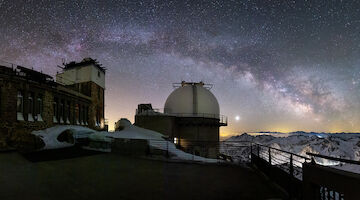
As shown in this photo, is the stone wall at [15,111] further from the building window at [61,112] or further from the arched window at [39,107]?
the building window at [61,112]

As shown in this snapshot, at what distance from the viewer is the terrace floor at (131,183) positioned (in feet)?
16.9

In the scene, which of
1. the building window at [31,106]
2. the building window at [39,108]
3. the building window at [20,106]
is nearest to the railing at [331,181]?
the building window at [20,106]

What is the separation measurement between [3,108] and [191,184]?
16.0m

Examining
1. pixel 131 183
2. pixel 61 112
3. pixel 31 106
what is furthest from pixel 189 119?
pixel 131 183

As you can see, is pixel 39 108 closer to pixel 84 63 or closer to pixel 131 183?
pixel 84 63

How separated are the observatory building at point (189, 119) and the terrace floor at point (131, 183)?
54.9 ft

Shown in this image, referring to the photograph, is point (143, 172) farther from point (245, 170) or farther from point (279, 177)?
point (279, 177)

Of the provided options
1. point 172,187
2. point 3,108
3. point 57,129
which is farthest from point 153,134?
point 172,187

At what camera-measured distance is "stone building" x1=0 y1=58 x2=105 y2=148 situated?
49.0 feet

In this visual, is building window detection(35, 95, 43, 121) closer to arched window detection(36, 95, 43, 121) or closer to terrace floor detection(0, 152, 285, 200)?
arched window detection(36, 95, 43, 121)

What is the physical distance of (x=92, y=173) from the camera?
747 cm

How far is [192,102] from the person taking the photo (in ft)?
105

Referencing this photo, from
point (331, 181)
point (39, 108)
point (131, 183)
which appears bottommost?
point (131, 183)

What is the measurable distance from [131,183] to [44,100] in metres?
16.8
